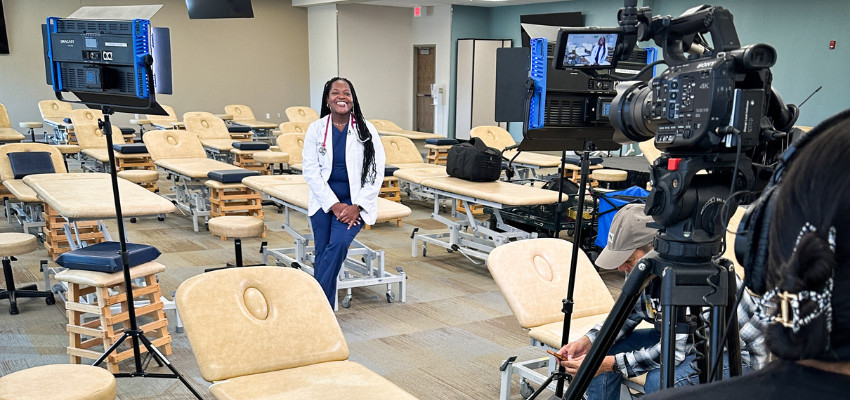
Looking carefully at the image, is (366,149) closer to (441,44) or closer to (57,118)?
(57,118)

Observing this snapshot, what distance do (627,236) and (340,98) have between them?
2.10 meters

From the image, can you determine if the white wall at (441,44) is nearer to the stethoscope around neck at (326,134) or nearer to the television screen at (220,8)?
the television screen at (220,8)

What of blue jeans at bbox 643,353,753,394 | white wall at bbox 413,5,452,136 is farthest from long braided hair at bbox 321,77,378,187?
white wall at bbox 413,5,452,136

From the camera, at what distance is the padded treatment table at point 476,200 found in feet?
14.6

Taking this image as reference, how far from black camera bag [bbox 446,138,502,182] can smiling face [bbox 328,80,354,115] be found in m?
1.38

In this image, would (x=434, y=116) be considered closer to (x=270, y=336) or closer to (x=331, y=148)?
(x=331, y=148)

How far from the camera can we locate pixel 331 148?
378 centimetres

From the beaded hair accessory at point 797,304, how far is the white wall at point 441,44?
1304cm

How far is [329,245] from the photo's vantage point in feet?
12.3

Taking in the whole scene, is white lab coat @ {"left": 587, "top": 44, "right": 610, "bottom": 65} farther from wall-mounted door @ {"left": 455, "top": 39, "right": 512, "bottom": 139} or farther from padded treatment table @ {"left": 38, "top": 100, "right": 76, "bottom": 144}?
wall-mounted door @ {"left": 455, "top": 39, "right": 512, "bottom": 139}

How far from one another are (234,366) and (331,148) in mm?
2017

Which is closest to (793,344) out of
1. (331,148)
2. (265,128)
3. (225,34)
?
(331,148)

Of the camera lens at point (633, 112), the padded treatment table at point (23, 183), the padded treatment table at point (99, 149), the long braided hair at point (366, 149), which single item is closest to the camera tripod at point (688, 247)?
the camera lens at point (633, 112)

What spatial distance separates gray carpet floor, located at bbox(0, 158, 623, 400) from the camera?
9.99 ft
